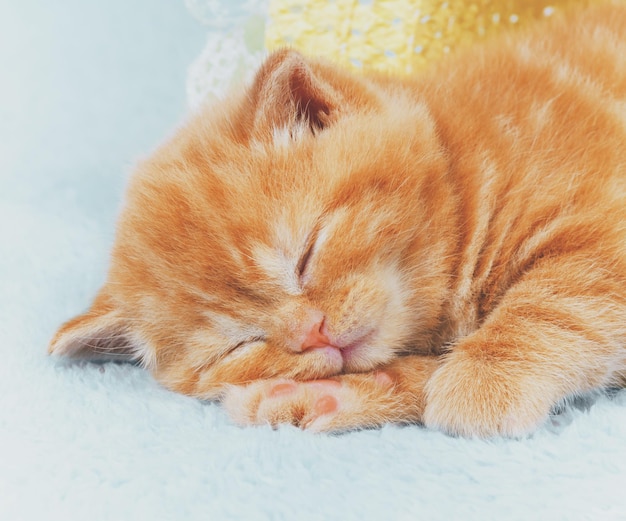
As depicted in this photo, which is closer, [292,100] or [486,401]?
[486,401]

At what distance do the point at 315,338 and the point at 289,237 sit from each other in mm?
169

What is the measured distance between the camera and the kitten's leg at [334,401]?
1007mm

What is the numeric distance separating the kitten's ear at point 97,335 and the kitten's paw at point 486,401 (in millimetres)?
626

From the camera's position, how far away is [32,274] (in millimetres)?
1753

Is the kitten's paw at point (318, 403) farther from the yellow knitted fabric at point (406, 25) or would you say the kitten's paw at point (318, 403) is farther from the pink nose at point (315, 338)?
the yellow knitted fabric at point (406, 25)

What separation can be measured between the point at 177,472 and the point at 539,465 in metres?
0.48

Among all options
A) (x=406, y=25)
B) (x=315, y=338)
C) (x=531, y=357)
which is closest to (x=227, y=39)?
(x=406, y=25)

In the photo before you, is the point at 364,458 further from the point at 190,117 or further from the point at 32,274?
the point at 32,274

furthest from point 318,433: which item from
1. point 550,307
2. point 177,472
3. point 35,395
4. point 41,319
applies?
point 41,319

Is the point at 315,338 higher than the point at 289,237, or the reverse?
the point at 289,237

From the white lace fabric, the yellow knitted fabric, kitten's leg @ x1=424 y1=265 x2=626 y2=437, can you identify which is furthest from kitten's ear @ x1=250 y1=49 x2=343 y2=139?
the white lace fabric

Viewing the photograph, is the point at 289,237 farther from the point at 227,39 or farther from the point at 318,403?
the point at 227,39

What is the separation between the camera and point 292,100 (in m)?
1.15

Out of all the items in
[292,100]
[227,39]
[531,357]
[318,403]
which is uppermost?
[292,100]
